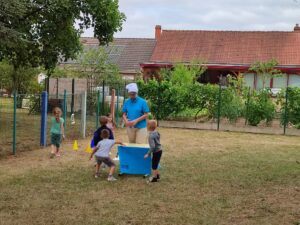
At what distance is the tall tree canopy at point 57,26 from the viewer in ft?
58.5

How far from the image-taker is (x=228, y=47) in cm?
4356

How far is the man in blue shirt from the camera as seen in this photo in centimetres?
966

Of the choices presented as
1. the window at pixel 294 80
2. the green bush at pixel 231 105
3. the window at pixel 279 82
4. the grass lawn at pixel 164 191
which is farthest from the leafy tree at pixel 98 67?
the window at pixel 294 80

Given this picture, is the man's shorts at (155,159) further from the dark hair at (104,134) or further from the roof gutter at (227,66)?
the roof gutter at (227,66)

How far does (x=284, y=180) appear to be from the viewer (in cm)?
927

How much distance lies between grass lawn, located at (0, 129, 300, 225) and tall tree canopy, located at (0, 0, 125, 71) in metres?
Answer: 6.91

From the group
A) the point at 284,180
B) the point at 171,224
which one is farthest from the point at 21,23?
the point at 171,224

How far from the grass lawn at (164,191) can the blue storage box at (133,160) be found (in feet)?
0.64

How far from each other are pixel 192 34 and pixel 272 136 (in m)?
29.1

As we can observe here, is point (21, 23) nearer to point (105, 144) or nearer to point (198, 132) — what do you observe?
point (198, 132)

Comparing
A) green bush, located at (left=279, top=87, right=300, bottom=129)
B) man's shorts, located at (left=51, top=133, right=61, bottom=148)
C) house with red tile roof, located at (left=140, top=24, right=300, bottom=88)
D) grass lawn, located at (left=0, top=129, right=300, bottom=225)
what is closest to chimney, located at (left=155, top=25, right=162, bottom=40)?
house with red tile roof, located at (left=140, top=24, right=300, bottom=88)

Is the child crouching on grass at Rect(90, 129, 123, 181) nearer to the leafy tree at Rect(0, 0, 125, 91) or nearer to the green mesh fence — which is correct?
the green mesh fence

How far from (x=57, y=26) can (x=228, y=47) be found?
26639mm

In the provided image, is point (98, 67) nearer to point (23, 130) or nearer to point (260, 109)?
point (260, 109)
